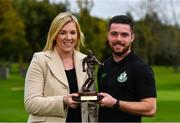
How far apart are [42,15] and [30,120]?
67539 mm

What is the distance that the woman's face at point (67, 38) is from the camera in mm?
5711

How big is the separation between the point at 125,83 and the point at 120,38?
43 cm

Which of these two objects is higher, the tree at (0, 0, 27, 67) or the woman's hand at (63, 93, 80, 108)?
the woman's hand at (63, 93, 80, 108)

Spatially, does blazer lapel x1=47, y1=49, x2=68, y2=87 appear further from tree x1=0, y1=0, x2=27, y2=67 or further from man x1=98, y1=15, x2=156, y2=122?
tree x1=0, y1=0, x2=27, y2=67

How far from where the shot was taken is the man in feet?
17.0

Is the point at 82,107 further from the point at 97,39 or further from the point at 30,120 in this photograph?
the point at 97,39

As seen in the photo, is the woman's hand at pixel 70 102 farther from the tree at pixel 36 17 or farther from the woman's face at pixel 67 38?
the tree at pixel 36 17

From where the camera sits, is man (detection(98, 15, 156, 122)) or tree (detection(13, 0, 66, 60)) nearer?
man (detection(98, 15, 156, 122))

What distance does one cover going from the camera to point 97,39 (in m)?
64.5

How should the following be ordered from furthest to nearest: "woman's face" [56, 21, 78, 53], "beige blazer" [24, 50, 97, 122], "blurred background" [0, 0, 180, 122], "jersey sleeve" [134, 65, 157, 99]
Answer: "blurred background" [0, 0, 180, 122] < "woman's face" [56, 21, 78, 53] < "beige blazer" [24, 50, 97, 122] < "jersey sleeve" [134, 65, 157, 99]

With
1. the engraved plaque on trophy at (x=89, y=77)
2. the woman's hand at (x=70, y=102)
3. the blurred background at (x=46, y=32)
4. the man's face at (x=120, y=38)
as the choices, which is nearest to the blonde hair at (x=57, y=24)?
the engraved plaque on trophy at (x=89, y=77)

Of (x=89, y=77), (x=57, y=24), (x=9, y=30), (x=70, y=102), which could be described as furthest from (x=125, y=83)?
(x=9, y=30)

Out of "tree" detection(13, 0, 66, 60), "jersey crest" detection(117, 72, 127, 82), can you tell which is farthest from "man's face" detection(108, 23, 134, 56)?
"tree" detection(13, 0, 66, 60)

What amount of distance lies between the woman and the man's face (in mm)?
549
